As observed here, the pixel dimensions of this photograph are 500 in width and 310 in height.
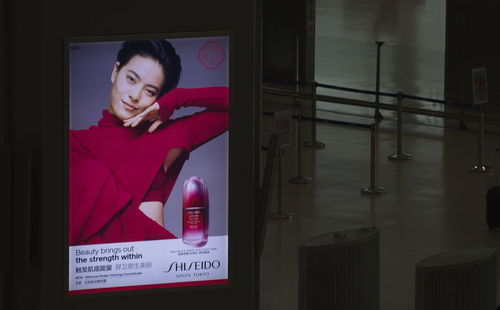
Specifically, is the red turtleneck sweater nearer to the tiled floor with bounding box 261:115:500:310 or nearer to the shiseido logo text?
the shiseido logo text

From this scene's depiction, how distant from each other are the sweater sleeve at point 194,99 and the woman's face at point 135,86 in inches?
2.4

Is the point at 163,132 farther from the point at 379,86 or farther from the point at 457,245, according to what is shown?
the point at 379,86

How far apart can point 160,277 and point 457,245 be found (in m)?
5.82

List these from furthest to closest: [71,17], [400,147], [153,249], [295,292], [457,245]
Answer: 1. [400,147]
2. [457,245]
3. [295,292]
4. [153,249]
5. [71,17]

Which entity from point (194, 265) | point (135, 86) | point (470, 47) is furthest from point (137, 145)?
point (470, 47)

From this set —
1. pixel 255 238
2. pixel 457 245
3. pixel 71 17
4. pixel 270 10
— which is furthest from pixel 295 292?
pixel 270 10

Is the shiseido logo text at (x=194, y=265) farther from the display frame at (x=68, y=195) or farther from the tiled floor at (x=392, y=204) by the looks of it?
the tiled floor at (x=392, y=204)

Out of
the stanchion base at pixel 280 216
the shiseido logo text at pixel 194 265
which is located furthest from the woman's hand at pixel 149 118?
the stanchion base at pixel 280 216

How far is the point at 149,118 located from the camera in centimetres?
517

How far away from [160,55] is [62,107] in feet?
1.50

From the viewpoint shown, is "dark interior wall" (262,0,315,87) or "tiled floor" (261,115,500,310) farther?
"dark interior wall" (262,0,315,87)

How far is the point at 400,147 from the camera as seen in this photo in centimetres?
1417

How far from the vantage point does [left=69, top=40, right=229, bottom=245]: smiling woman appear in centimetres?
511

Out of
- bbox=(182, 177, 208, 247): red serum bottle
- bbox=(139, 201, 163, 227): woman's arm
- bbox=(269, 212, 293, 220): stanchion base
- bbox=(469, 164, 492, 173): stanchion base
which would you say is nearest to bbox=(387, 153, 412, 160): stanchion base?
bbox=(469, 164, 492, 173): stanchion base
